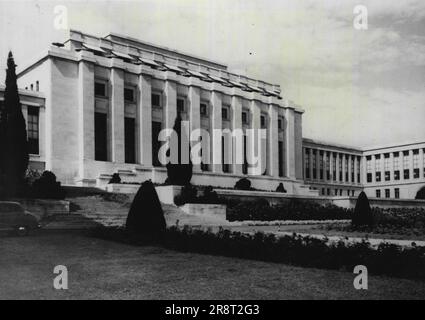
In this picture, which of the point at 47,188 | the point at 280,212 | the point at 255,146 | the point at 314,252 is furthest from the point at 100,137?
the point at 314,252

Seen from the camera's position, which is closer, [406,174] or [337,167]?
[406,174]

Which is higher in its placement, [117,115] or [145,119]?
[117,115]

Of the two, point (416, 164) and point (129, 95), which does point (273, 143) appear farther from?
point (416, 164)

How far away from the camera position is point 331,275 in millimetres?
9297

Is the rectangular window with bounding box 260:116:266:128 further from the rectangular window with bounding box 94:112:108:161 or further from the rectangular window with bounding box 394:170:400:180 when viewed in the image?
the rectangular window with bounding box 394:170:400:180

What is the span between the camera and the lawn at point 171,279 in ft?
26.0

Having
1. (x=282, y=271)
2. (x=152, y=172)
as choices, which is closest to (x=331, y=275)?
(x=282, y=271)

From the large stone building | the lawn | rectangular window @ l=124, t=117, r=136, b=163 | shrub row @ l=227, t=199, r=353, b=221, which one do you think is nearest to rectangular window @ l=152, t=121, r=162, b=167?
the large stone building

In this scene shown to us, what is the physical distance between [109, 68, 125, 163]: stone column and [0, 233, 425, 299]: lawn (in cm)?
2794

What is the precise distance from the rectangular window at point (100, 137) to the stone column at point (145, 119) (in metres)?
3.08

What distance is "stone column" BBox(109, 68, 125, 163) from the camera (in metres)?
40.2

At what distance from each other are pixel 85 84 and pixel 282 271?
3215 cm

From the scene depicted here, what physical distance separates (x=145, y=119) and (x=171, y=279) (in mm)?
34397

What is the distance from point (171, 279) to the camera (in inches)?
356
